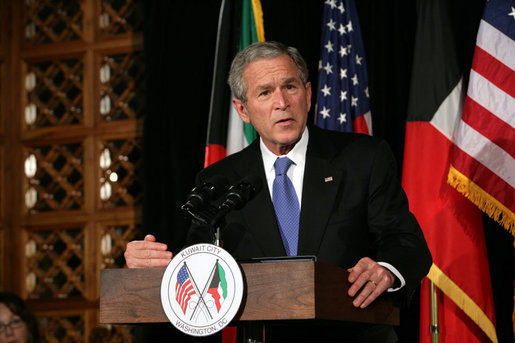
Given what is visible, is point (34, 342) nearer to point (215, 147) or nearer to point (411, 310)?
point (215, 147)

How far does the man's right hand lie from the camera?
2.02 metres

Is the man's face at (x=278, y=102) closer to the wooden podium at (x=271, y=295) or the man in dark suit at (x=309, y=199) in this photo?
the man in dark suit at (x=309, y=199)

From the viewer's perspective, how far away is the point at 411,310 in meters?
4.13

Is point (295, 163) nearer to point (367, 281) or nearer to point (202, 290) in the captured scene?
point (367, 281)

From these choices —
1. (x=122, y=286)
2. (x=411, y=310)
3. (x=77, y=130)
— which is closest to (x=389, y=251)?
(x=122, y=286)

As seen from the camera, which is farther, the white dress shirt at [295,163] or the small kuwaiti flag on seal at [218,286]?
the white dress shirt at [295,163]

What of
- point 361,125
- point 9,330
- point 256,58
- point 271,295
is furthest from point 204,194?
point 361,125

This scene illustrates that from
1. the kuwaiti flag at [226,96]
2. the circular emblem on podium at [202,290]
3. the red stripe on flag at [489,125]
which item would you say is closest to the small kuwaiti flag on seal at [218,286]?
the circular emblem on podium at [202,290]

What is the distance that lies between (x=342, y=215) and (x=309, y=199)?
12 centimetres

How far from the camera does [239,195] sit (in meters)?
1.95

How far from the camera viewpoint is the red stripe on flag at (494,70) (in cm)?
370

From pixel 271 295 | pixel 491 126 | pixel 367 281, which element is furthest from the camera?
pixel 491 126

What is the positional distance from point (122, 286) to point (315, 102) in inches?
110

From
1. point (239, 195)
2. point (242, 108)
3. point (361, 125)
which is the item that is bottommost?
point (239, 195)
